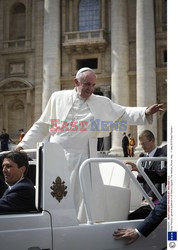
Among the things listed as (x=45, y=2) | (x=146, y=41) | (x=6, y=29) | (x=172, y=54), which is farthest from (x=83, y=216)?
(x=6, y=29)

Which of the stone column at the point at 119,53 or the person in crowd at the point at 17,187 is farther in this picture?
the stone column at the point at 119,53

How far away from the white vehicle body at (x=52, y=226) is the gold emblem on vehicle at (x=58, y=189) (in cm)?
2

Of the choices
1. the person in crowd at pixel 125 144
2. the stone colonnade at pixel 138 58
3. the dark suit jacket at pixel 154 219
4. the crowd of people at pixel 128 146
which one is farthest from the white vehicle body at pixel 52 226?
the stone colonnade at pixel 138 58

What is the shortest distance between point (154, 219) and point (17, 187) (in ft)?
Answer: 3.15

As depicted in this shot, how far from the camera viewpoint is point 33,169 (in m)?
4.41

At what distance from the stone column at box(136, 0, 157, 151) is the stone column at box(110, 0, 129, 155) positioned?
3.84ft

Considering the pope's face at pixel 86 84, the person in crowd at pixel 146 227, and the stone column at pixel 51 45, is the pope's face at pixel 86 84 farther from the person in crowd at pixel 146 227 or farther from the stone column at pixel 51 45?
the stone column at pixel 51 45

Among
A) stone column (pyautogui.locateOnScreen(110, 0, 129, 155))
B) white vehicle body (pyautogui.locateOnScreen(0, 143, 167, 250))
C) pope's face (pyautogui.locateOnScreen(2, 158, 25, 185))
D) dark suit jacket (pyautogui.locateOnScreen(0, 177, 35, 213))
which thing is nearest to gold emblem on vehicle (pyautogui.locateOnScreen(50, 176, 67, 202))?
→ white vehicle body (pyautogui.locateOnScreen(0, 143, 167, 250))

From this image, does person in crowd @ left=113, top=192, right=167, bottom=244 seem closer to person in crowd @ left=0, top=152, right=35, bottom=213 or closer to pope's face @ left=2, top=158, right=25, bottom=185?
person in crowd @ left=0, top=152, right=35, bottom=213

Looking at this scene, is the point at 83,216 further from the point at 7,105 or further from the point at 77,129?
the point at 7,105

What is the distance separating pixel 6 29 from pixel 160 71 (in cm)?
1048

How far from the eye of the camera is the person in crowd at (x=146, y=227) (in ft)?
10.6

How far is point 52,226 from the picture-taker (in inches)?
120

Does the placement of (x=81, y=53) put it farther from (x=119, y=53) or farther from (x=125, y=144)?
(x=125, y=144)
